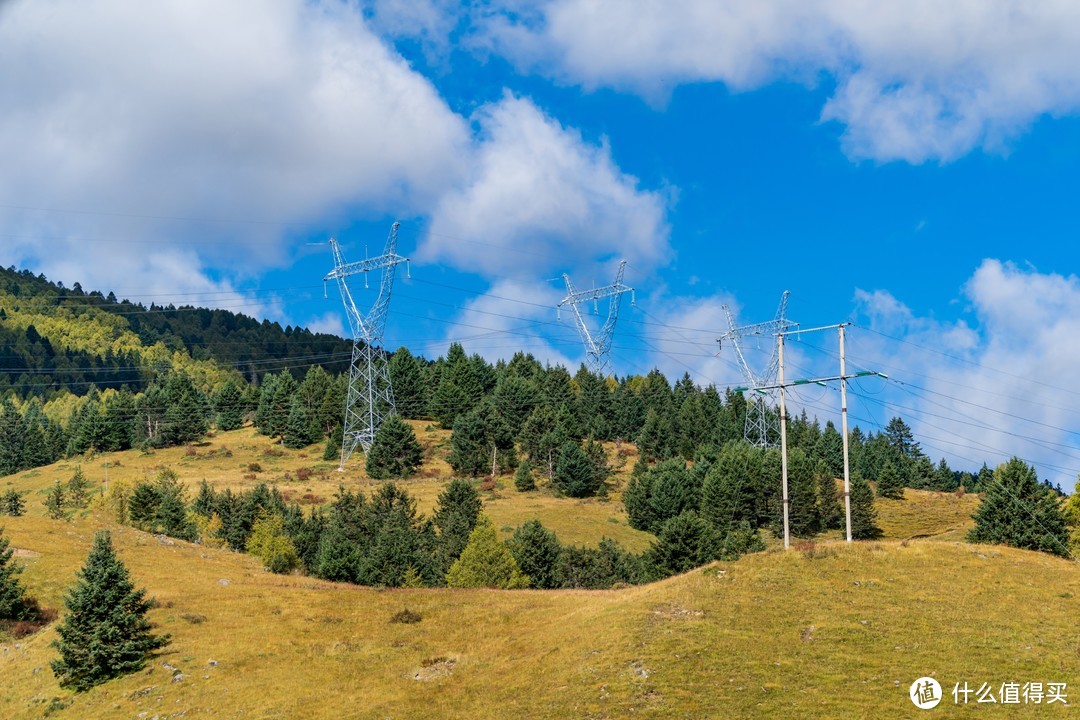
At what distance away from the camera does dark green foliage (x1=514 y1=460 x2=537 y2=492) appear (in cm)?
13888

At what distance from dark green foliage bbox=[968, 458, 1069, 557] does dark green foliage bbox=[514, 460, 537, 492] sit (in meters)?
67.6

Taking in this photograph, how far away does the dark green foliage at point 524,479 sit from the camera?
139 metres

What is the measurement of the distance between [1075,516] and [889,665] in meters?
78.7

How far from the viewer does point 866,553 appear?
58406mm

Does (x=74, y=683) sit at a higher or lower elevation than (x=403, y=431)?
lower

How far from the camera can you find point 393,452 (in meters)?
143

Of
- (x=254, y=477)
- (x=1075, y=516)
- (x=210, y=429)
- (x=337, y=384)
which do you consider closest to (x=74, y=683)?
(x=254, y=477)

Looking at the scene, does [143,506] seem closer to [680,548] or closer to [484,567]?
[484,567]

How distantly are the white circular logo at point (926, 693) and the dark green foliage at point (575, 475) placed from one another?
98.2m

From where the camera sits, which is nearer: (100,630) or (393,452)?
(100,630)

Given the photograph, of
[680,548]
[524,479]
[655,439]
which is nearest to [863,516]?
[680,548]

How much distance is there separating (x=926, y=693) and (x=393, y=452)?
4427 inches

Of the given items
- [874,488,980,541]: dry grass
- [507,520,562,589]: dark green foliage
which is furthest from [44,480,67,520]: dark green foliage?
[874,488,980,541]: dry grass

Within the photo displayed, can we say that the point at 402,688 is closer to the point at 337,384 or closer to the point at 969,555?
the point at 969,555
